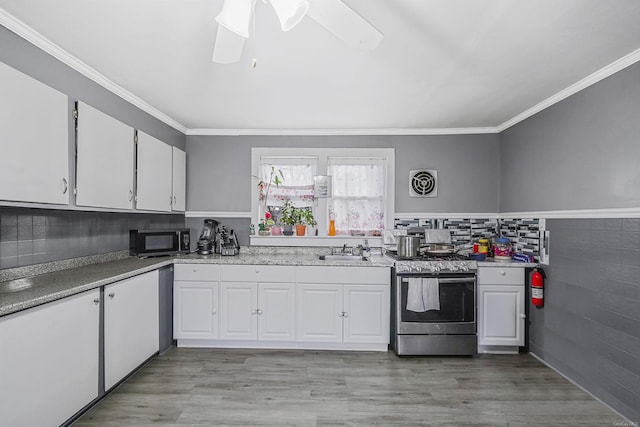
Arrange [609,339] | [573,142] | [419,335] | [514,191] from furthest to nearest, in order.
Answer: [514,191] → [419,335] → [573,142] → [609,339]

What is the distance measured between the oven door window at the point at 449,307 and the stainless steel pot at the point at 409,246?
0.36 m

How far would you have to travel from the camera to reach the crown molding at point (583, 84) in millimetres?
2248

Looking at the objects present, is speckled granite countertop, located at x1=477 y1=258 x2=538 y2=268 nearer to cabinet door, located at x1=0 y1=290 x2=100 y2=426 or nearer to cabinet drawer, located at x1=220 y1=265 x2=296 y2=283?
cabinet drawer, located at x1=220 y1=265 x2=296 y2=283

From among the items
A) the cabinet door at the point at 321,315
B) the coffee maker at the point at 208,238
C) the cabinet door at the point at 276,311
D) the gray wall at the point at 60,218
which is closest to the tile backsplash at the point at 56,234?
the gray wall at the point at 60,218

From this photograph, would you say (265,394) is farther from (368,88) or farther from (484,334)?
(368,88)

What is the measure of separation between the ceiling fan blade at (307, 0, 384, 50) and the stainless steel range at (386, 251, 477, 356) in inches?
A: 84.7

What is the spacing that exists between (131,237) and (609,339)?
4081 mm

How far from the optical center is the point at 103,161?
8.46 feet

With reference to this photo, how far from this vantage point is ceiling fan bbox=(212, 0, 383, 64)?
4.37 feet

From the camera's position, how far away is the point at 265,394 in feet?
8.34

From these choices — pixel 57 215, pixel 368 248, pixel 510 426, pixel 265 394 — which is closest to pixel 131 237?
pixel 57 215

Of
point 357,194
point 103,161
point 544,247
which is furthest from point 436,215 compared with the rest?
point 103,161

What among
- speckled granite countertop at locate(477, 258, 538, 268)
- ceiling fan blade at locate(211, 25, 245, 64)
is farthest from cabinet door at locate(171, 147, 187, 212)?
speckled granite countertop at locate(477, 258, 538, 268)

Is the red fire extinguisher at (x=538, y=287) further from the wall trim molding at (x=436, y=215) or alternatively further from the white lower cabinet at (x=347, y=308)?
the white lower cabinet at (x=347, y=308)
